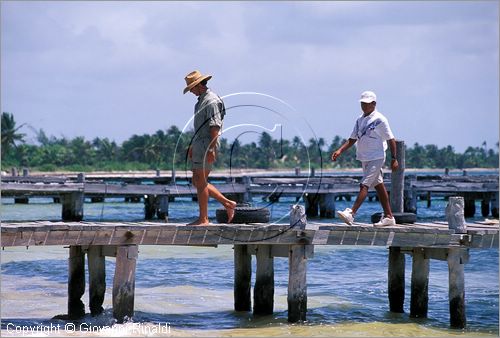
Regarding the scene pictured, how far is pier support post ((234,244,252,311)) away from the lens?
15.9m

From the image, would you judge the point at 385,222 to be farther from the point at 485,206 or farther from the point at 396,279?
the point at 485,206

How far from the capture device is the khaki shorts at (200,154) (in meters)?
13.1

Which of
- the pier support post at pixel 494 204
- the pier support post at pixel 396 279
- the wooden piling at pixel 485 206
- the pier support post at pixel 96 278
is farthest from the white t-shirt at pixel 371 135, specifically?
the wooden piling at pixel 485 206

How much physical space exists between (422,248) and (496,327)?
5.59 feet

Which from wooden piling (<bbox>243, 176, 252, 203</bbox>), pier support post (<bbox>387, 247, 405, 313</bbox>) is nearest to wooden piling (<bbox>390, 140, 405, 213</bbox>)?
pier support post (<bbox>387, 247, 405, 313</bbox>)

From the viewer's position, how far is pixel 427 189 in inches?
1475

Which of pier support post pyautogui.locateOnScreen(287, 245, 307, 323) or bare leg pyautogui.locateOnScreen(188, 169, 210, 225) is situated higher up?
bare leg pyautogui.locateOnScreen(188, 169, 210, 225)

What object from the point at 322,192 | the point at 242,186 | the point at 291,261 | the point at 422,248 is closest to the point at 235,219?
the point at 291,261

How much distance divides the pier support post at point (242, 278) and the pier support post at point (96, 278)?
209cm

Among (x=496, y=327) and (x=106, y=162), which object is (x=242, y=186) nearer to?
(x=496, y=327)

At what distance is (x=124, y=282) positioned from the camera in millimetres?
13812

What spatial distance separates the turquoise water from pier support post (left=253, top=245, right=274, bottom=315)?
263 mm

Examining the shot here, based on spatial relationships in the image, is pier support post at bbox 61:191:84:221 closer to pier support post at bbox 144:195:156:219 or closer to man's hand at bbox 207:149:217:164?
pier support post at bbox 144:195:156:219

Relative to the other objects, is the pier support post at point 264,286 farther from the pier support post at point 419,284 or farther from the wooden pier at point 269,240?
the pier support post at point 419,284
